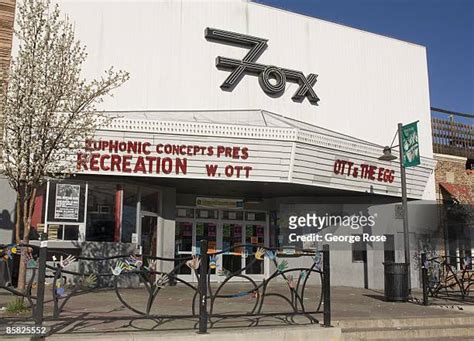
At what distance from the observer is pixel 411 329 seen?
9141 mm

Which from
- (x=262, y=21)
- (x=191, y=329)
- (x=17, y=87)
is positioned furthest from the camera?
(x=262, y=21)

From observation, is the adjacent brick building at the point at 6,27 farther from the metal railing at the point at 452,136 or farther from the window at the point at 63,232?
the metal railing at the point at 452,136

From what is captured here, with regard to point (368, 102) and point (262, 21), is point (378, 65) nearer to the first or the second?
point (368, 102)

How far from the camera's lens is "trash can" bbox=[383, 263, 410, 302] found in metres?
12.6

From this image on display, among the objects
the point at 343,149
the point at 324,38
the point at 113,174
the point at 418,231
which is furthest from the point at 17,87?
the point at 418,231

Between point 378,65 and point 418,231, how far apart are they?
668 cm

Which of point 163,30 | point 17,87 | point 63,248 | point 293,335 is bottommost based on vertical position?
point 293,335

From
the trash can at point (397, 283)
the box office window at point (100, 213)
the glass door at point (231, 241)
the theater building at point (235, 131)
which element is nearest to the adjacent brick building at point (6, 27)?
the theater building at point (235, 131)

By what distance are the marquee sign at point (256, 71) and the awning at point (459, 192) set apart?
266 inches

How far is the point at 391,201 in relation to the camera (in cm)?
1853

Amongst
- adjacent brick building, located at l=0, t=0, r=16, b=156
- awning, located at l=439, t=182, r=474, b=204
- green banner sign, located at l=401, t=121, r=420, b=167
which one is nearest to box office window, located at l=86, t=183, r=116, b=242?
adjacent brick building, located at l=0, t=0, r=16, b=156

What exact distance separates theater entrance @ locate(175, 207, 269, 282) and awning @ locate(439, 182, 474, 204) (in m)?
7.37

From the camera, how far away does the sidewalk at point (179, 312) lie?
717 centimetres

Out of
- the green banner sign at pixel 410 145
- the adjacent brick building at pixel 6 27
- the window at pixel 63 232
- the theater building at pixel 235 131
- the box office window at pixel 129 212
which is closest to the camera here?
the window at pixel 63 232
